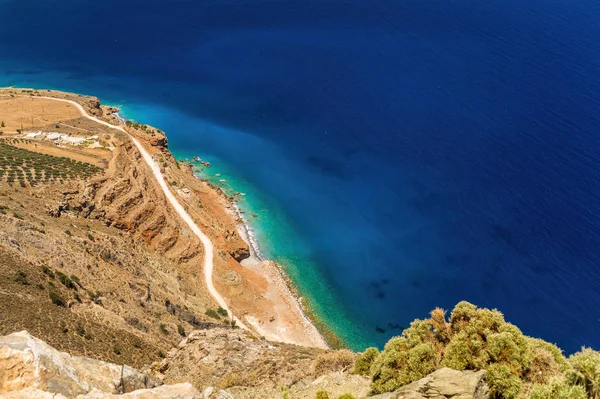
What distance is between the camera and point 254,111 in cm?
10631

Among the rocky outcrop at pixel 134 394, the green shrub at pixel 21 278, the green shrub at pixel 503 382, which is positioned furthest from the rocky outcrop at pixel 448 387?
the green shrub at pixel 21 278

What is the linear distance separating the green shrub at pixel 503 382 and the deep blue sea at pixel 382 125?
3578 centimetres

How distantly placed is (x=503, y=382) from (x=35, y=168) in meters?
55.2

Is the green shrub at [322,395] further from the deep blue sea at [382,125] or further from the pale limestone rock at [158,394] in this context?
the deep blue sea at [382,125]

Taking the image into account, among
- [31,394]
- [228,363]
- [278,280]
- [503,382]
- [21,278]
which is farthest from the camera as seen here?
[278,280]

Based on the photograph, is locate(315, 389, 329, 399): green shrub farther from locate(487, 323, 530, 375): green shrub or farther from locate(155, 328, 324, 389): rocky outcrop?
locate(487, 323, 530, 375): green shrub

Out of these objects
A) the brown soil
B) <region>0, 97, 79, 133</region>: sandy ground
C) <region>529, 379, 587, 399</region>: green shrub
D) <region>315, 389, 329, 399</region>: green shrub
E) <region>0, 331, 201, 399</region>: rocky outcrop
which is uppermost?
<region>0, 97, 79, 133</region>: sandy ground

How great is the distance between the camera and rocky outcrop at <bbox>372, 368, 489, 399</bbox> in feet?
66.5

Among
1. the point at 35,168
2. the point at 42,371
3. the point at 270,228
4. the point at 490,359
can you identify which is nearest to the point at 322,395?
the point at 490,359

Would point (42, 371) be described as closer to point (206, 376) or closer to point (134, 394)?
point (134, 394)

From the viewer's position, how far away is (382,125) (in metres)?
97.9

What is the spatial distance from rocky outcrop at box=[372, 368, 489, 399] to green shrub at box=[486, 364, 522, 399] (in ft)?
1.35

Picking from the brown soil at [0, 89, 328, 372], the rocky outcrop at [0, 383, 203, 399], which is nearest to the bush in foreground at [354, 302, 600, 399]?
the rocky outcrop at [0, 383, 203, 399]

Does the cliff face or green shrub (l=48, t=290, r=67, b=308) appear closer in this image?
the cliff face
